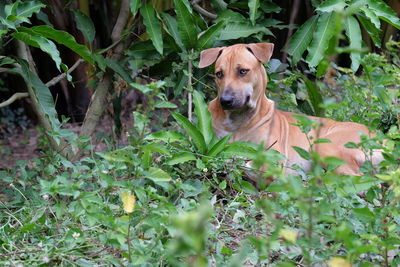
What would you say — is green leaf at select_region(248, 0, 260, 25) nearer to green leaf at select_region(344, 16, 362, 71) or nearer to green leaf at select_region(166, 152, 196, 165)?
green leaf at select_region(344, 16, 362, 71)

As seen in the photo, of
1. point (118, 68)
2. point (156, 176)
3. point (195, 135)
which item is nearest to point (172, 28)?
point (118, 68)

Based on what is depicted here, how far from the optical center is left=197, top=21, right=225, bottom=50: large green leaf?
545cm

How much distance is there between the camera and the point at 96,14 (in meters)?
10.0

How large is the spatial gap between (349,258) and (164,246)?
3.13 ft

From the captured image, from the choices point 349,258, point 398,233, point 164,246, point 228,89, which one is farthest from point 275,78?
point 349,258

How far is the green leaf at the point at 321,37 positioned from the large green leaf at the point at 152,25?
49.6 inches

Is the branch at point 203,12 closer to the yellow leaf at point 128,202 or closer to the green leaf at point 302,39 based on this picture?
the green leaf at point 302,39

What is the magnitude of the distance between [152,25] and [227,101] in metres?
1.00

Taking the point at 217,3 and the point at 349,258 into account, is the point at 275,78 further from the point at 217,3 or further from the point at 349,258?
the point at 349,258

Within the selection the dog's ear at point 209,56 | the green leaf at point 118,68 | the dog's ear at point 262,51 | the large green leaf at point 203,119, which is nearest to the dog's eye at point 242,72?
the dog's ear at point 262,51

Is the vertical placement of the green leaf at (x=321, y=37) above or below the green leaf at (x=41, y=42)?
below

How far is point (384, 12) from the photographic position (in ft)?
16.8

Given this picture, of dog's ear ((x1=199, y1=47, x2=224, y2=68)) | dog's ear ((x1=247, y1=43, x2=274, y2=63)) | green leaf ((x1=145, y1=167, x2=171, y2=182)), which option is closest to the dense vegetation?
green leaf ((x1=145, y1=167, x2=171, y2=182))

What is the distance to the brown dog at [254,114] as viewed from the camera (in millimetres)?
5134
